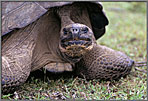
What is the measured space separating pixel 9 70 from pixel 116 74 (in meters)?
1.31

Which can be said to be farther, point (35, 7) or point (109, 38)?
point (109, 38)

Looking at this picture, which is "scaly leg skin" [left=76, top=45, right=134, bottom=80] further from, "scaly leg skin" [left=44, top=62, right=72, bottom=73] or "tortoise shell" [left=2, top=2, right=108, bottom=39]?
"tortoise shell" [left=2, top=2, right=108, bottom=39]

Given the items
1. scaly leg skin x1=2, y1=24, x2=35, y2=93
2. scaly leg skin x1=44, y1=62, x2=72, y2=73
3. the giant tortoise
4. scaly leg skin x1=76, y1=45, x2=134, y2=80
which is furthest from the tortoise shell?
scaly leg skin x1=76, y1=45, x2=134, y2=80

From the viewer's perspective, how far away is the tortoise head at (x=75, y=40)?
2.46m

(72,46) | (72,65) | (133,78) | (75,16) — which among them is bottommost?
(133,78)

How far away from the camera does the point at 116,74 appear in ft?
9.84

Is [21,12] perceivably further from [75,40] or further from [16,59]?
[75,40]

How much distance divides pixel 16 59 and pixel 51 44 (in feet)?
2.22

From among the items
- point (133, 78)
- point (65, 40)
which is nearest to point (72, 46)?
point (65, 40)

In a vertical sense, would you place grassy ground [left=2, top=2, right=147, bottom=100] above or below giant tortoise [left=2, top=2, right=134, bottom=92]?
below

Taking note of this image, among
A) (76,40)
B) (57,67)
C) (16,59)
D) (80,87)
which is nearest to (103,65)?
(80,87)

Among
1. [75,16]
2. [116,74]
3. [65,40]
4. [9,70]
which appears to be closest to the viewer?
[9,70]

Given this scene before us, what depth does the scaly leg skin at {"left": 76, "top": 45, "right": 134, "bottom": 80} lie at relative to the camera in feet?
9.75

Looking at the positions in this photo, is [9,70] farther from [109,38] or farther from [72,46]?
[109,38]
